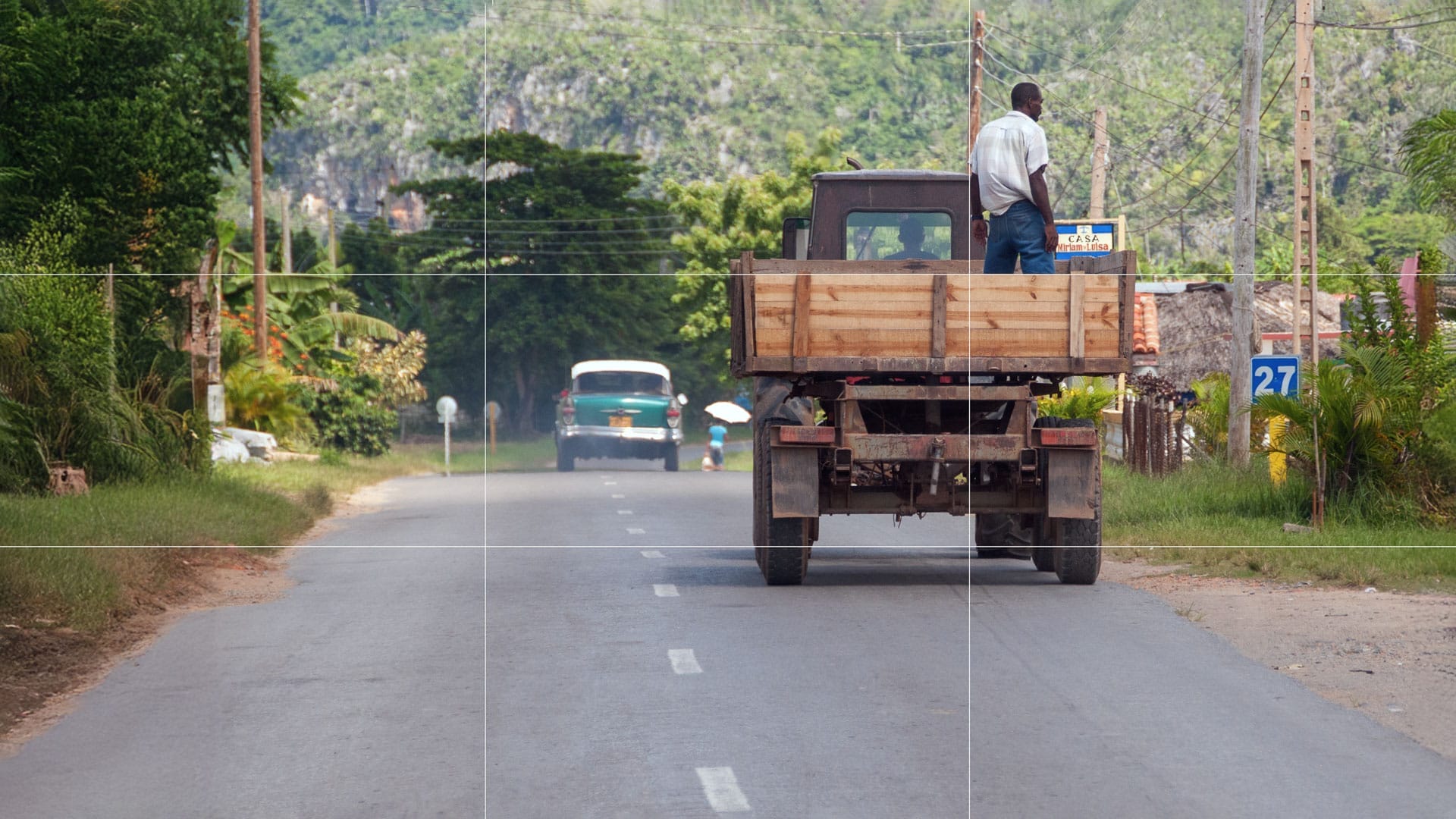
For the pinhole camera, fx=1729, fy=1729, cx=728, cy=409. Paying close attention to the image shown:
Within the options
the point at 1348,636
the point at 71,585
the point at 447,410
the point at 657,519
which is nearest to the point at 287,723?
the point at 447,410

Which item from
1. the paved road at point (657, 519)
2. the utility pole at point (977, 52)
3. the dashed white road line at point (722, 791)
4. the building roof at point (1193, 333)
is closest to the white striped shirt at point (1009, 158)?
the utility pole at point (977, 52)

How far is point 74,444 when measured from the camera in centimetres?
1452

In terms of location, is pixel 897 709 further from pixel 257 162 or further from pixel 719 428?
pixel 257 162

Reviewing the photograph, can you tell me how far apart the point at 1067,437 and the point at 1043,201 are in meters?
1.54

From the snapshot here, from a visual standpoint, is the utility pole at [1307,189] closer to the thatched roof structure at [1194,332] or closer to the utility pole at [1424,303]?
the utility pole at [1424,303]

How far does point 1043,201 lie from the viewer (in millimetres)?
11219

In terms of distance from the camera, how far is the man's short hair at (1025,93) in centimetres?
1130

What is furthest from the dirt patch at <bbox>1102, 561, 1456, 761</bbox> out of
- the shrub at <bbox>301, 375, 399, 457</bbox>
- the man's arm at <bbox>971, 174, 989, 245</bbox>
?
the shrub at <bbox>301, 375, 399, 457</bbox>

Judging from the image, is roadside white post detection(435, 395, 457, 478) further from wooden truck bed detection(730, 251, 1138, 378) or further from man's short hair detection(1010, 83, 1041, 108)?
man's short hair detection(1010, 83, 1041, 108)

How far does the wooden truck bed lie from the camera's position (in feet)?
36.1

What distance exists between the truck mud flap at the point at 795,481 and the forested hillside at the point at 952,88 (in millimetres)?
1969

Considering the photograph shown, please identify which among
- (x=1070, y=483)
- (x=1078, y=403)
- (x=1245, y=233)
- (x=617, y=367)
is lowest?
(x=1070, y=483)

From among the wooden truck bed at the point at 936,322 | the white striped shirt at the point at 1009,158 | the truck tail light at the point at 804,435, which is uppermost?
the white striped shirt at the point at 1009,158

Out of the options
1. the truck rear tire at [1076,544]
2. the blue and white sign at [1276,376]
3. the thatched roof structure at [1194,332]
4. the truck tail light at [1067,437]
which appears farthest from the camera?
the thatched roof structure at [1194,332]
